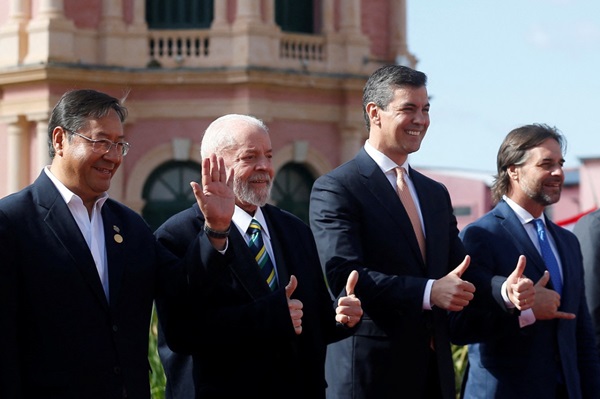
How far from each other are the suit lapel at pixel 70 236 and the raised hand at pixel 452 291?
1.50m

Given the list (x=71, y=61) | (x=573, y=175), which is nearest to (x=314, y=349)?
(x=71, y=61)

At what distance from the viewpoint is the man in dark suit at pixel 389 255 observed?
620 centimetres

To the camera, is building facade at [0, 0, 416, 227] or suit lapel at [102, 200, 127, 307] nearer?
suit lapel at [102, 200, 127, 307]

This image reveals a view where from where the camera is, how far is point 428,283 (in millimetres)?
6082

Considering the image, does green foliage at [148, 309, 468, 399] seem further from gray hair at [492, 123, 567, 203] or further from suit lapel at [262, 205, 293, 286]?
suit lapel at [262, 205, 293, 286]

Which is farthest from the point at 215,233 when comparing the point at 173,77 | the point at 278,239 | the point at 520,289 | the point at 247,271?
the point at 173,77

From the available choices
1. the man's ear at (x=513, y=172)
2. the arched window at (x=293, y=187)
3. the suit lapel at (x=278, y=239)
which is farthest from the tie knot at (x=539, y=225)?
the arched window at (x=293, y=187)

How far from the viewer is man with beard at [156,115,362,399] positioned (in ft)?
18.0

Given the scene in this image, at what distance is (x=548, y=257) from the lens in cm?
711

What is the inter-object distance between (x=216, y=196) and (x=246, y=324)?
56 cm

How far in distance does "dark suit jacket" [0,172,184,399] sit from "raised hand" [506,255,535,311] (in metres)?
1.86

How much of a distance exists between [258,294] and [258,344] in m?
0.21

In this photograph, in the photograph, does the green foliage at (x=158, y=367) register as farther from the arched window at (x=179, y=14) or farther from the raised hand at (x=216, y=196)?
the arched window at (x=179, y=14)

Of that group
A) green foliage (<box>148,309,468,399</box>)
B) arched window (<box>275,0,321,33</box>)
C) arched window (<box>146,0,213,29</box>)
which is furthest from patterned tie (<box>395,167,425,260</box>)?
arched window (<box>275,0,321,33</box>)
